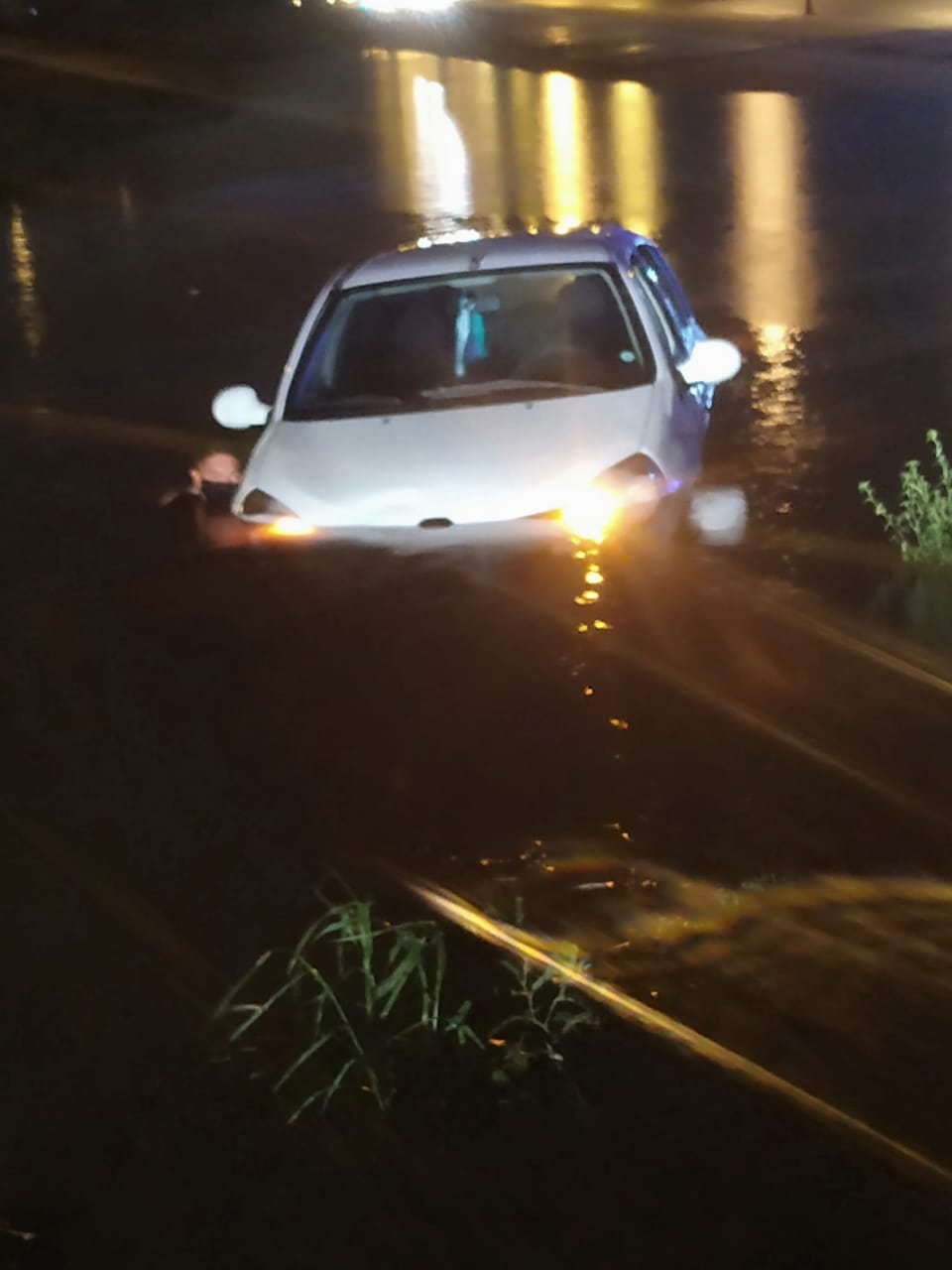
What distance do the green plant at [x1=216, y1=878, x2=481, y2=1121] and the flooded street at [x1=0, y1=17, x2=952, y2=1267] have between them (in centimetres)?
17

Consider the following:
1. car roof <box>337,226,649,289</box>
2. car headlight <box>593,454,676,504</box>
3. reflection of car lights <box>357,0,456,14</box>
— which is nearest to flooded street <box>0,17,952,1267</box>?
car headlight <box>593,454,676,504</box>

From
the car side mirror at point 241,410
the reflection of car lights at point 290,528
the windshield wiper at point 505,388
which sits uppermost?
the windshield wiper at point 505,388

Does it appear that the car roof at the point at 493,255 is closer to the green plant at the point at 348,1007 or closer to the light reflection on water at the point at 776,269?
the light reflection on water at the point at 776,269

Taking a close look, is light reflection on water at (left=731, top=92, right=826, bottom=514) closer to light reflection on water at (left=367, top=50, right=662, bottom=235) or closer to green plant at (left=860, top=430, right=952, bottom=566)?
green plant at (left=860, top=430, right=952, bottom=566)

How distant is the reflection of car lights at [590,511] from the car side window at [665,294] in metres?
1.29

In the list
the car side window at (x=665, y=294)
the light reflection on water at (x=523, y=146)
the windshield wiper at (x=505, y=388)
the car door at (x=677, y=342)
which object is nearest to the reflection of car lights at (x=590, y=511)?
the car door at (x=677, y=342)

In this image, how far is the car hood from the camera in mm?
6539

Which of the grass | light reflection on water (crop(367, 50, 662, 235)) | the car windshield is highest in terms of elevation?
light reflection on water (crop(367, 50, 662, 235))

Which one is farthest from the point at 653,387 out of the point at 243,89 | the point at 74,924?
the point at 243,89

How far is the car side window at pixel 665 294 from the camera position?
25.4 ft

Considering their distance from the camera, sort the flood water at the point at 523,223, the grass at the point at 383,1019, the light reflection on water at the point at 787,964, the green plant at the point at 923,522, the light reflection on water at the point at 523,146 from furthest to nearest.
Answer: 1. the light reflection on water at the point at 523,146
2. the flood water at the point at 523,223
3. the green plant at the point at 923,522
4. the grass at the point at 383,1019
5. the light reflection on water at the point at 787,964

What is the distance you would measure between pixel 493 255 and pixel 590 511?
71.3 inches

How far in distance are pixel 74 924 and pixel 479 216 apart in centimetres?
1492

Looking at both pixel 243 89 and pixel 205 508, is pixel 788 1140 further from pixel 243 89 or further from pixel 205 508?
pixel 243 89
